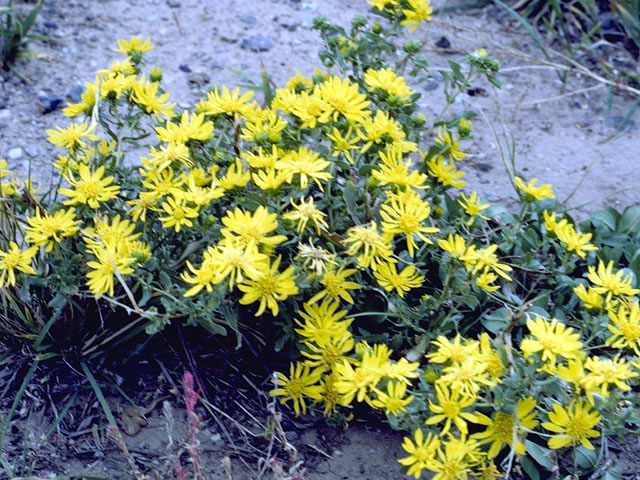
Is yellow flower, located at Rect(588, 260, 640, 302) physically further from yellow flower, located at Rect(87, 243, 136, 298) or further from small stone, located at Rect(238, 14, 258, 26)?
small stone, located at Rect(238, 14, 258, 26)

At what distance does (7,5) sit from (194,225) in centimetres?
230

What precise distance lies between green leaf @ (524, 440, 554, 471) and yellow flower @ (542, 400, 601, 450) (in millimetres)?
124

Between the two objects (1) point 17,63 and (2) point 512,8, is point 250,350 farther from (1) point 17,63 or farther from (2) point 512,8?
(2) point 512,8

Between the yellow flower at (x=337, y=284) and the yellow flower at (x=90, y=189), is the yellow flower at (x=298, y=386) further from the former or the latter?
the yellow flower at (x=90, y=189)

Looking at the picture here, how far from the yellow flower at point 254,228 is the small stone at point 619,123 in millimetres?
2255

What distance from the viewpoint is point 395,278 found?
2.35 meters

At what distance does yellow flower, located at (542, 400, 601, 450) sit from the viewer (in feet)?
6.97

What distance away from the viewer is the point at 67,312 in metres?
2.49

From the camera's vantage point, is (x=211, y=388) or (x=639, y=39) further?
(x=639, y=39)

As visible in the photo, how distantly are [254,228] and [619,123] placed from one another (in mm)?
2353

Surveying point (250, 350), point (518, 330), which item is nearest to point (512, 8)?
point (518, 330)

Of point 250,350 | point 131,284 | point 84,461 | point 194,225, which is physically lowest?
point 84,461

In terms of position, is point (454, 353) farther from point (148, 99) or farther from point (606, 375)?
point (148, 99)

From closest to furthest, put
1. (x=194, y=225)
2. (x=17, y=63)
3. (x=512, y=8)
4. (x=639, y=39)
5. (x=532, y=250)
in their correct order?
(x=194, y=225) → (x=532, y=250) → (x=17, y=63) → (x=639, y=39) → (x=512, y=8)
